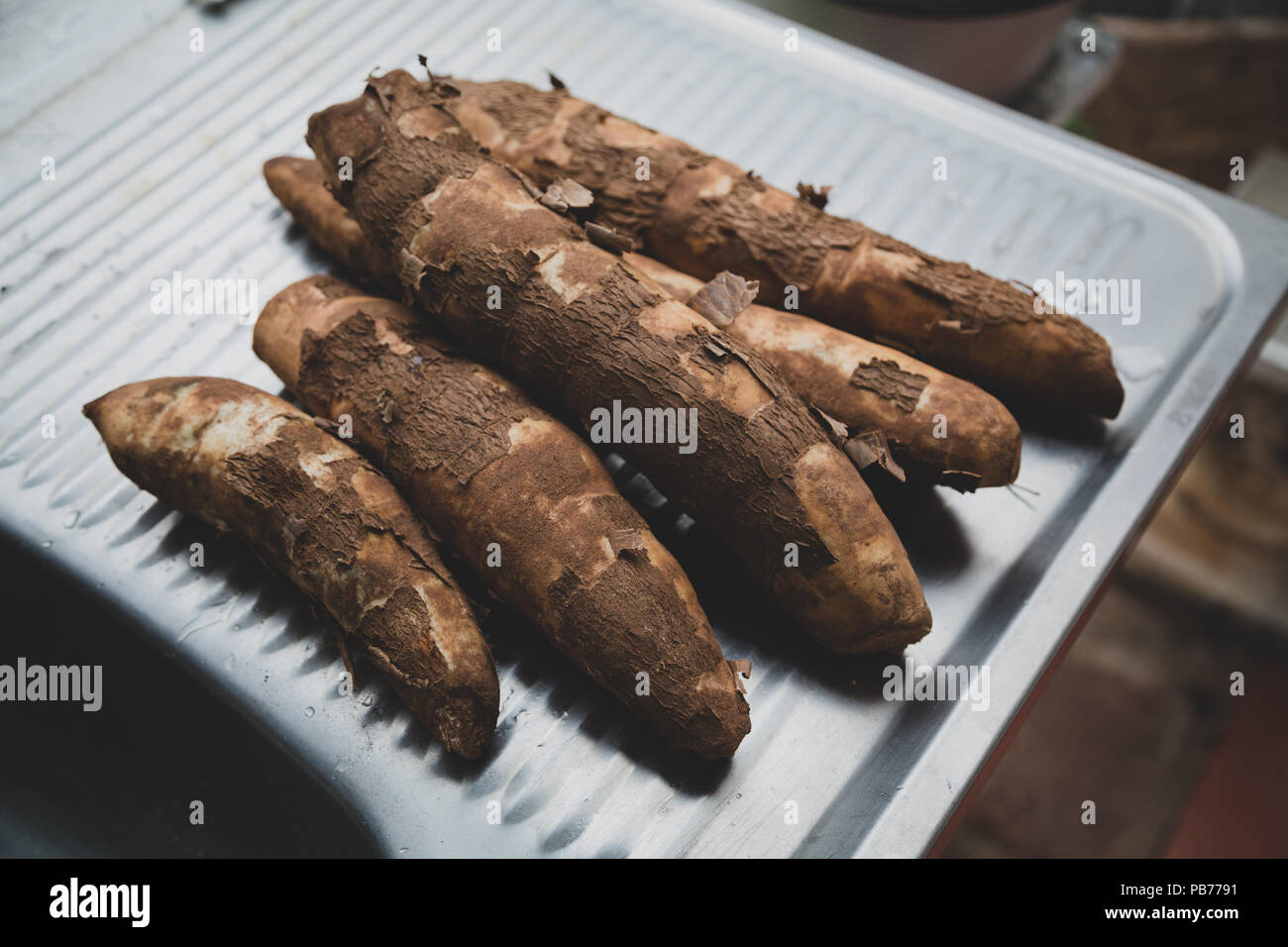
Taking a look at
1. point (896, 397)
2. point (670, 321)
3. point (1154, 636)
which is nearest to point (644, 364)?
point (670, 321)

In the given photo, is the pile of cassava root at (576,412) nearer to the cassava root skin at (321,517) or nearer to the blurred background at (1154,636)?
the cassava root skin at (321,517)

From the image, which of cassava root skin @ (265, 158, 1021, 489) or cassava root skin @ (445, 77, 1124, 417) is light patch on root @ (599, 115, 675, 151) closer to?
cassava root skin @ (445, 77, 1124, 417)

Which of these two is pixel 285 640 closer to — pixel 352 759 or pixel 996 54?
pixel 352 759

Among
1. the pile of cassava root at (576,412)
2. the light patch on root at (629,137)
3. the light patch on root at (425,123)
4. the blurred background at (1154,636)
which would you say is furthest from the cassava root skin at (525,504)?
the blurred background at (1154,636)

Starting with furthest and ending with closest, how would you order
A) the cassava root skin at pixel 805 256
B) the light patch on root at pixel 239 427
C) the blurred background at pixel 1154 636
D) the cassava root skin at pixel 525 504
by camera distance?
the blurred background at pixel 1154 636
the cassava root skin at pixel 805 256
the light patch on root at pixel 239 427
the cassava root skin at pixel 525 504

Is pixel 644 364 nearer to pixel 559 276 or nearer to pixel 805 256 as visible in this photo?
pixel 559 276

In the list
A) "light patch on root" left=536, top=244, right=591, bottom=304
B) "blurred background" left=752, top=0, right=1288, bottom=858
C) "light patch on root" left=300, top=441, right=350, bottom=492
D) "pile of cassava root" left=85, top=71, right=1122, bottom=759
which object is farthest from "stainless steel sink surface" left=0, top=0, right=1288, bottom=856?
"blurred background" left=752, top=0, right=1288, bottom=858

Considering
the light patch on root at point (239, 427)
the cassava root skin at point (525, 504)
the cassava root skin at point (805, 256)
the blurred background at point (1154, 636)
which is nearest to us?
the cassava root skin at point (525, 504)

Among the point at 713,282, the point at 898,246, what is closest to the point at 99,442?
the point at 713,282
